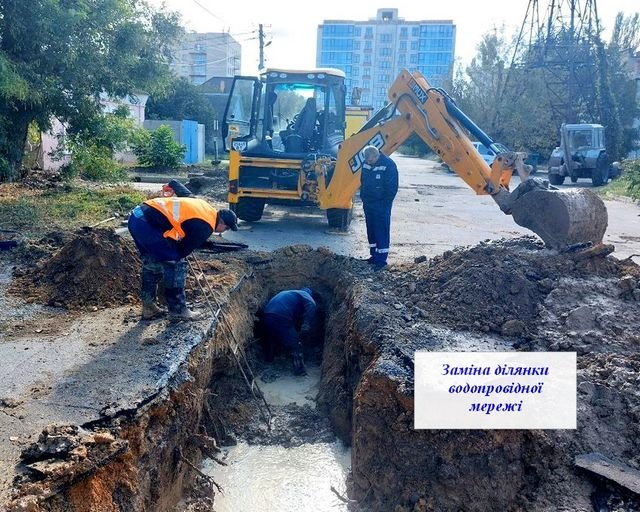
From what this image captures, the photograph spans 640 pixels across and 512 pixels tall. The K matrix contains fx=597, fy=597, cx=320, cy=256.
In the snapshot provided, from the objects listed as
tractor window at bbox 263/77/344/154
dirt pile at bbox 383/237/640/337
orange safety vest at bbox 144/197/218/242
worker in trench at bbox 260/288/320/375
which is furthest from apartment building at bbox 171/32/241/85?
orange safety vest at bbox 144/197/218/242


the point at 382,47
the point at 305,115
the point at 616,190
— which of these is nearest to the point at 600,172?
the point at 616,190

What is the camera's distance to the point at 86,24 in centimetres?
1236

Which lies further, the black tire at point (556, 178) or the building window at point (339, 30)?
the building window at point (339, 30)

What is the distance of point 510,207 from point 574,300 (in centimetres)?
195

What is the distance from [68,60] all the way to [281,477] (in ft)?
33.3

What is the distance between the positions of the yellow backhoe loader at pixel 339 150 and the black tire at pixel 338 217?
0.06 ft

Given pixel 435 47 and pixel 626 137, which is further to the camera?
pixel 435 47

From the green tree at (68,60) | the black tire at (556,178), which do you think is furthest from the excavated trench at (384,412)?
the black tire at (556,178)

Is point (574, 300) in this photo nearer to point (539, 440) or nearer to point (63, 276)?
point (539, 440)

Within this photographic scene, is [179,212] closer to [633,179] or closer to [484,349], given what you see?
[484,349]

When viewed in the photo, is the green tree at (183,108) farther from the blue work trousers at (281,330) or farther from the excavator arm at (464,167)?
the blue work trousers at (281,330)

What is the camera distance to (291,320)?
730 cm

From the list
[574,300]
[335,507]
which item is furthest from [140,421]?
[574,300]

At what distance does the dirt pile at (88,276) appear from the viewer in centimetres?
644
